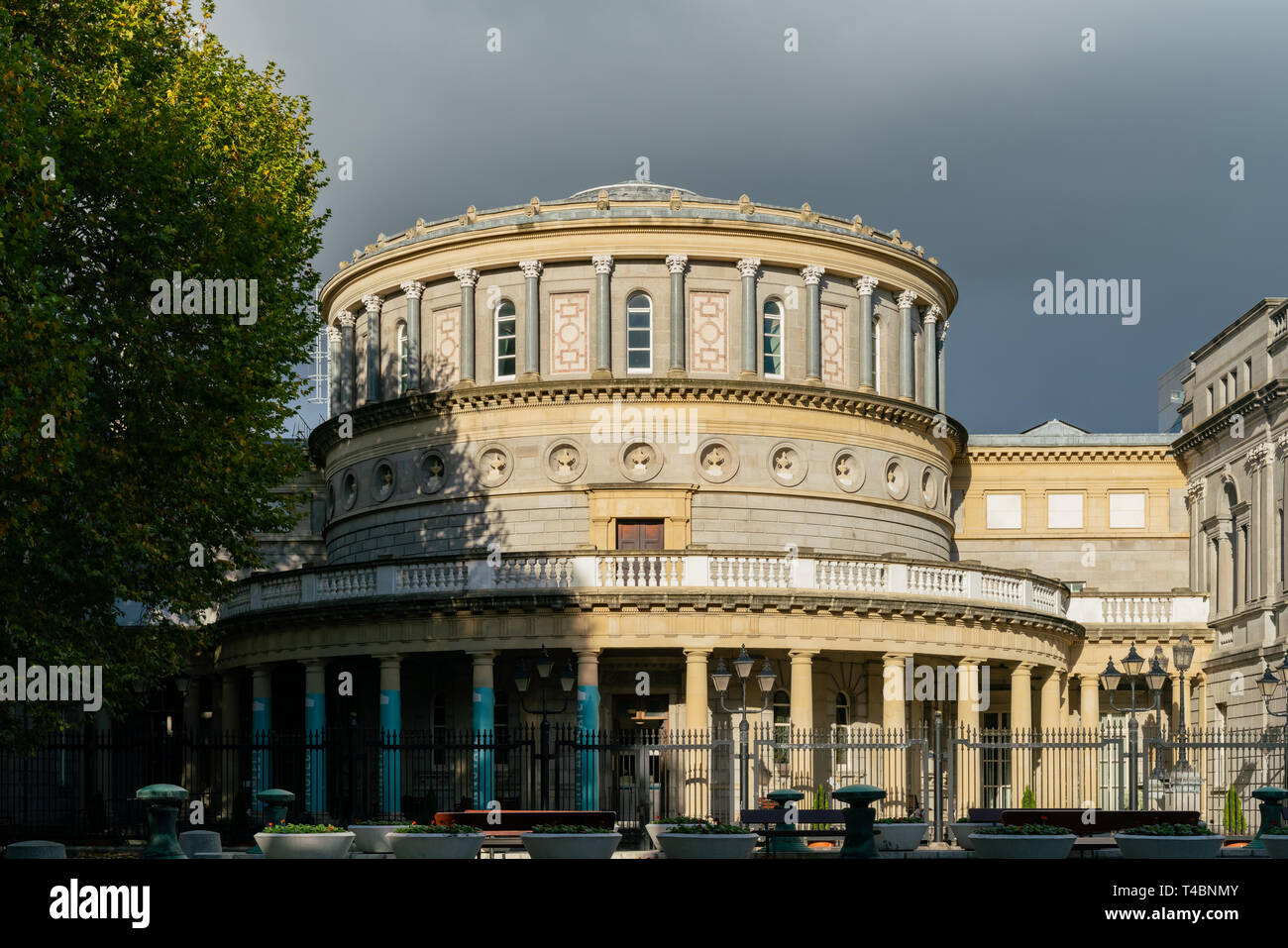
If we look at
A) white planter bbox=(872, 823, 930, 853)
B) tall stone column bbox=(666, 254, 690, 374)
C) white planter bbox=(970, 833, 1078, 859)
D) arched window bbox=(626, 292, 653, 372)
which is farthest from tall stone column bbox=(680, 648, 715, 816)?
white planter bbox=(970, 833, 1078, 859)

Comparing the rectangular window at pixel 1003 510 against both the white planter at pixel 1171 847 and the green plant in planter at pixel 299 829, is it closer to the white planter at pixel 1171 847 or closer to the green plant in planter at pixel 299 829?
the white planter at pixel 1171 847

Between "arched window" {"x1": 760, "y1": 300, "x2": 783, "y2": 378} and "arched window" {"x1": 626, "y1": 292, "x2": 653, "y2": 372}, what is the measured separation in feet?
11.5

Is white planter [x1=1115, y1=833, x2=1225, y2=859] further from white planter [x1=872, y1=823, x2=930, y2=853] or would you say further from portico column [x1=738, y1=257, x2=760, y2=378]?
portico column [x1=738, y1=257, x2=760, y2=378]

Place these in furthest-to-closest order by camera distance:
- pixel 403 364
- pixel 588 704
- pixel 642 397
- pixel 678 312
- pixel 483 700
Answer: pixel 403 364 → pixel 678 312 → pixel 642 397 → pixel 483 700 → pixel 588 704

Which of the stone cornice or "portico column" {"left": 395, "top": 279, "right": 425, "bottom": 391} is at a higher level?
"portico column" {"left": 395, "top": 279, "right": 425, "bottom": 391}

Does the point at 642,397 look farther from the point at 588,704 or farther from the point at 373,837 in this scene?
the point at 373,837

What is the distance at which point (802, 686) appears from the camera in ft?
145

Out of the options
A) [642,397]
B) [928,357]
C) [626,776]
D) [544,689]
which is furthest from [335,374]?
[544,689]

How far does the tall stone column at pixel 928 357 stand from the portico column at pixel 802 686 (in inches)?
587

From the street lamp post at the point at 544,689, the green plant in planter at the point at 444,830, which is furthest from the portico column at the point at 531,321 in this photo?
the green plant in planter at the point at 444,830

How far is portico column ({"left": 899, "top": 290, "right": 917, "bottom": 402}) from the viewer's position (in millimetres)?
55406

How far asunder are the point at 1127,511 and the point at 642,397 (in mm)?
19788

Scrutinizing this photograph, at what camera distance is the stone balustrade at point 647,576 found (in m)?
44.6
